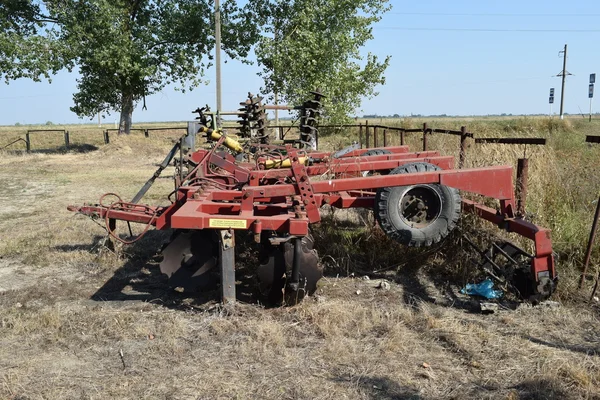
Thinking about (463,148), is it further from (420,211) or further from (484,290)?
(484,290)

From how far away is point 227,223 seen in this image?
13.9 ft

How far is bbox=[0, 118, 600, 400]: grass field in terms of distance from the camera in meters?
3.27

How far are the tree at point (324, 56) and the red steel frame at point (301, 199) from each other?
41.0 ft

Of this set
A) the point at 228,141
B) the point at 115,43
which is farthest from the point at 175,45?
the point at 228,141

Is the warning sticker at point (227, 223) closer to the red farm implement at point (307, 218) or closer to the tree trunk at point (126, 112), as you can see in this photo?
the red farm implement at point (307, 218)

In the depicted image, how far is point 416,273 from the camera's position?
5.64 metres

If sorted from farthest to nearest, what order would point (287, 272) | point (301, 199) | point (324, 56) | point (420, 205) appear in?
point (324, 56)
point (420, 205)
point (301, 199)
point (287, 272)

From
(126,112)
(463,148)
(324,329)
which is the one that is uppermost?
(126,112)

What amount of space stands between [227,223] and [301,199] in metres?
0.83

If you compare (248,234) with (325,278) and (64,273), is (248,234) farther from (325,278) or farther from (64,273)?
(64,273)

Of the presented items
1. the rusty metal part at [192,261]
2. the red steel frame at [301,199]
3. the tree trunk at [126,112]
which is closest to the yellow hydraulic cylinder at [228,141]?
the red steel frame at [301,199]

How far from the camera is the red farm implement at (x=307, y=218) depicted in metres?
4.33

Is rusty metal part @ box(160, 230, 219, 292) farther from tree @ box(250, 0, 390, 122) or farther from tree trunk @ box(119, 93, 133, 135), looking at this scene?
tree trunk @ box(119, 93, 133, 135)

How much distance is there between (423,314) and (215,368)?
179cm
